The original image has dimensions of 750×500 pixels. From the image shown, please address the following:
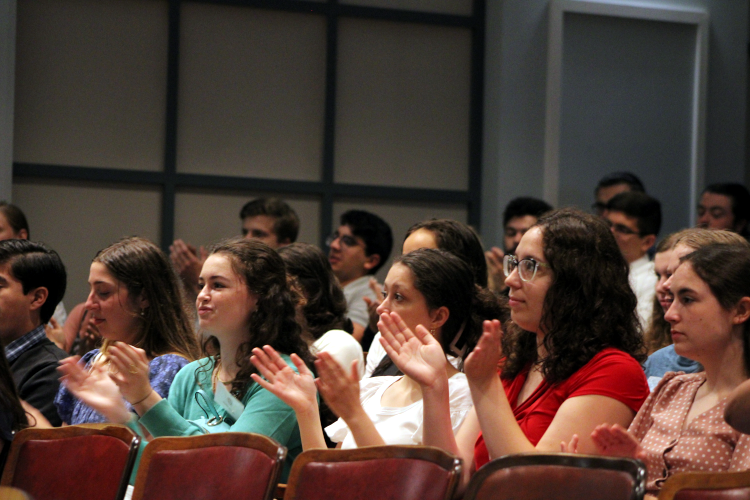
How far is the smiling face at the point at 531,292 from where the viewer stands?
2096mm

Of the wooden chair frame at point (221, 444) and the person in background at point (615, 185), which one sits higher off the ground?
the person in background at point (615, 185)

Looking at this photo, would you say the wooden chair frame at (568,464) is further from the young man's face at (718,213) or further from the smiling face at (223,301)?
the young man's face at (718,213)

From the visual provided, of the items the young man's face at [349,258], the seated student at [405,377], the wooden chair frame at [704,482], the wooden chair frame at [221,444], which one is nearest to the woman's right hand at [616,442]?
the wooden chair frame at [704,482]

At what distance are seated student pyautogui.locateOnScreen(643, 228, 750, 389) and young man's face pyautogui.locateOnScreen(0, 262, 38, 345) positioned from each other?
1997mm

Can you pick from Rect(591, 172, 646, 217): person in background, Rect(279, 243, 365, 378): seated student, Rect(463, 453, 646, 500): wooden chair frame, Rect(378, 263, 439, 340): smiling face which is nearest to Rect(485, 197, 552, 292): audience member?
Rect(591, 172, 646, 217): person in background

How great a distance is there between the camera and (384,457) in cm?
180

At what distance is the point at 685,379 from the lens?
82.6 inches

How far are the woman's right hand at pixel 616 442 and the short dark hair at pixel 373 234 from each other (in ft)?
9.05

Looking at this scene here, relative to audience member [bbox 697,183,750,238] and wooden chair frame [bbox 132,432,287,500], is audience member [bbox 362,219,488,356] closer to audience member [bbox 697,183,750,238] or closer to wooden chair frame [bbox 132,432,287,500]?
wooden chair frame [bbox 132,432,287,500]

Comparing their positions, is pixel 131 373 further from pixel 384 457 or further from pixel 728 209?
pixel 728 209

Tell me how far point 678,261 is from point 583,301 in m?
0.55

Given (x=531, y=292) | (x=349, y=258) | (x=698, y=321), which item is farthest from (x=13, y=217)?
(x=698, y=321)

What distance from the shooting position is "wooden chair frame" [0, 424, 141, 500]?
6.77 ft

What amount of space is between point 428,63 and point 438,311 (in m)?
3.27
